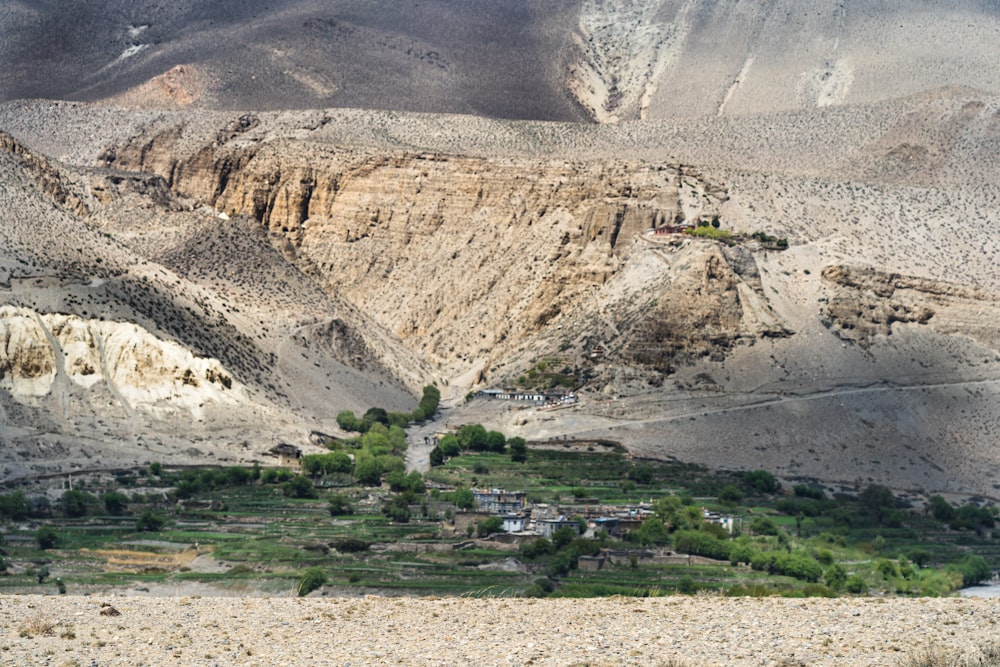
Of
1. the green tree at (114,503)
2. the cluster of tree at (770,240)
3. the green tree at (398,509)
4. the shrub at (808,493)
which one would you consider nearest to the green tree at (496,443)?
the shrub at (808,493)

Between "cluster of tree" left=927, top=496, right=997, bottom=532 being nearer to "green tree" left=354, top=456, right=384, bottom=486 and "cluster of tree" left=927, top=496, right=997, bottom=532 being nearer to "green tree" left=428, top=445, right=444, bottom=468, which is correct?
"green tree" left=428, top=445, right=444, bottom=468

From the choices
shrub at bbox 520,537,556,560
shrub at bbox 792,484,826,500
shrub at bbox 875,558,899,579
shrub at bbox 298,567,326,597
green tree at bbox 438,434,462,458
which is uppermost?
green tree at bbox 438,434,462,458

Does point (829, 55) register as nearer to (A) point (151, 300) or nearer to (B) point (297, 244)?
(B) point (297, 244)

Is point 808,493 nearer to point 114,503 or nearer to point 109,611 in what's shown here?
point 114,503

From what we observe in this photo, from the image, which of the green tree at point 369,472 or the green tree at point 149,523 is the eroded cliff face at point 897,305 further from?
the green tree at point 149,523

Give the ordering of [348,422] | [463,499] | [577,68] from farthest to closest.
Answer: [577,68]
[348,422]
[463,499]

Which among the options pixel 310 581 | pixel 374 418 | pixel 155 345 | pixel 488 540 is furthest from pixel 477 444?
pixel 310 581

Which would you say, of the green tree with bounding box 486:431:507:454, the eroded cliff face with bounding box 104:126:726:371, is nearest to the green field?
the green tree with bounding box 486:431:507:454
